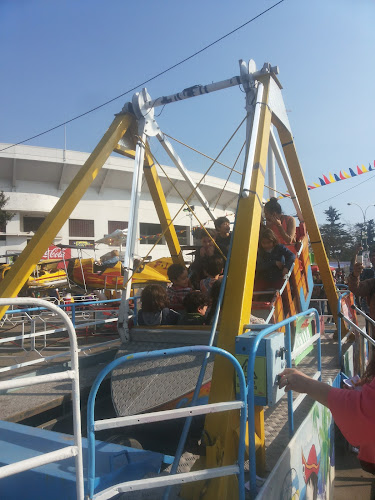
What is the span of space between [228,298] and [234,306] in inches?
4.2

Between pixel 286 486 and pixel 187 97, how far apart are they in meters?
4.50

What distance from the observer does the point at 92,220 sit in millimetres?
29188

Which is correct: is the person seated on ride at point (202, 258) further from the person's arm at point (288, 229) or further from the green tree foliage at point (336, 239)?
the green tree foliage at point (336, 239)

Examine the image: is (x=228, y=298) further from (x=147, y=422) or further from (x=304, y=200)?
(x=304, y=200)

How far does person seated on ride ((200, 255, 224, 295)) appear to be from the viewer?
5.59 m

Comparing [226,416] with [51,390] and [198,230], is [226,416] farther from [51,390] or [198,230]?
[198,230]

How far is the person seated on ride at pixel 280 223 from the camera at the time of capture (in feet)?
19.9

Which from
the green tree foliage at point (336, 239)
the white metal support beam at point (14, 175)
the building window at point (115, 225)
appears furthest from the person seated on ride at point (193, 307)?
the green tree foliage at point (336, 239)

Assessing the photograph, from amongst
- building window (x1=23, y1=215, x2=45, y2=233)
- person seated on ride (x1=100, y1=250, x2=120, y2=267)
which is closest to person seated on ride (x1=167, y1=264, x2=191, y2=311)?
person seated on ride (x1=100, y1=250, x2=120, y2=267)

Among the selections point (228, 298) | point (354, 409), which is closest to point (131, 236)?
point (228, 298)

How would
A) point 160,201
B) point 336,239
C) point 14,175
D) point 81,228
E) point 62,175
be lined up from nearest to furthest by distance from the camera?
point 160,201
point 14,175
point 62,175
point 81,228
point 336,239

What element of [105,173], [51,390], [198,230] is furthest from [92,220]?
[51,390]

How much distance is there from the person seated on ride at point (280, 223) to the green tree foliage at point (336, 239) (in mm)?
39844

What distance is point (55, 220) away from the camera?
438 cm
